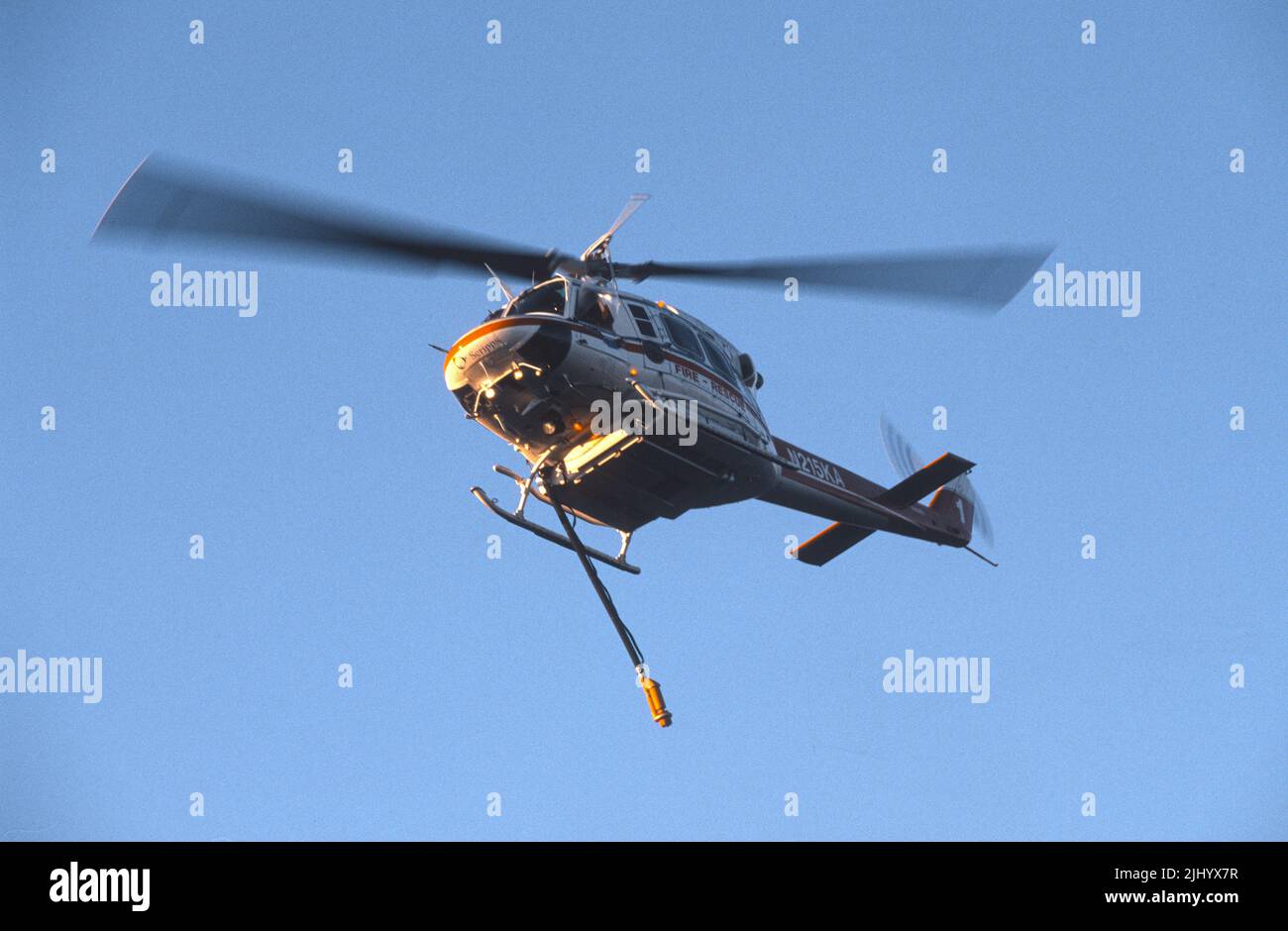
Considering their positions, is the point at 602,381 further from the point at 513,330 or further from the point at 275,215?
the point at 275,215

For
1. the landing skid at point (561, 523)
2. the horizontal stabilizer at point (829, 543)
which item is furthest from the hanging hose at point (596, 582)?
the horizontal stabilizer at point (829, 543)

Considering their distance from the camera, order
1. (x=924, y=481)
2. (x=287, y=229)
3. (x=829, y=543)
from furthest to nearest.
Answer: (x=829, y=543) → (x=924, y=481) → (x=287, y=229)

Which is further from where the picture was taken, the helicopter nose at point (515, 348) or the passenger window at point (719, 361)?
the passenger window at point (719, 361)

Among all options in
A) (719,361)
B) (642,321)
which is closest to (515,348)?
(642,321)

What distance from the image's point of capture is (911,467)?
29766 mm

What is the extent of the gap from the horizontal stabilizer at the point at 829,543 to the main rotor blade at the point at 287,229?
684 centimetres

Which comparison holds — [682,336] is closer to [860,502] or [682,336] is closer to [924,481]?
[860,502]

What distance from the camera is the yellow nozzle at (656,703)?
69.8 feet

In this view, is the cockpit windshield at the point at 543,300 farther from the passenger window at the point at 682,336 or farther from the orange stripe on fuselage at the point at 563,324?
the passenger window at the point at 682,336

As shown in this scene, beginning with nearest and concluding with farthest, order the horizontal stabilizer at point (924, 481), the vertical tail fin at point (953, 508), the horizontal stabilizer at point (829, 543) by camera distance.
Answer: the horizontal stabilizer at point (924, 481), the horizontal stabilizer at point (829, 543), the vertical tail fin at point (953, 508)

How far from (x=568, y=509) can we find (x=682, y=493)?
157 cm

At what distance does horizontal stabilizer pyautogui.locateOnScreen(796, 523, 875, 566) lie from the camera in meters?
27.1

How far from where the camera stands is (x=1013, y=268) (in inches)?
843

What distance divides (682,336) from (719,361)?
0.82 metres
